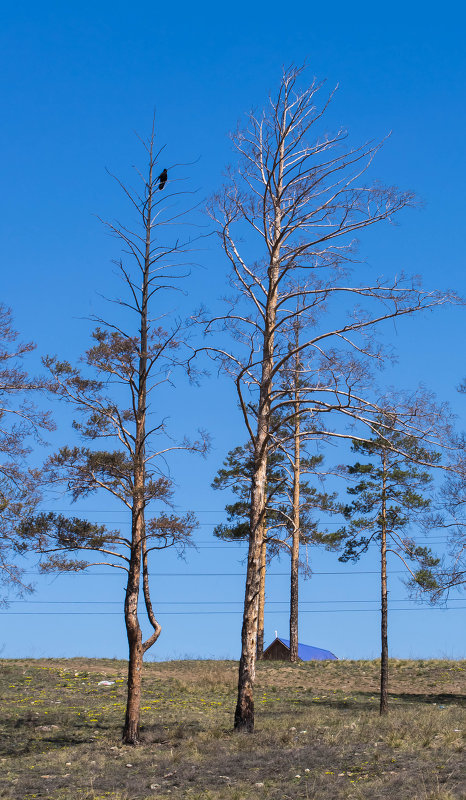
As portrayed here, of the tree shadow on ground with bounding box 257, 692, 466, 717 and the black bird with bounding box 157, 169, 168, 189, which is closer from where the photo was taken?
the black bird with bounding box 157, 169, 168, 189

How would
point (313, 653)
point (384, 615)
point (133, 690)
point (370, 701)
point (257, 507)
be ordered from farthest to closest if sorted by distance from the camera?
→ point (313, 653)
point (370, 701)
point (384, 615)
point (257, 507)
point (133, 690)

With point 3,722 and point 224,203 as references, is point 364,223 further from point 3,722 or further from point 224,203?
point 3,722

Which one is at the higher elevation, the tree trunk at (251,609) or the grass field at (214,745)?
the tree trunk at (251,609)

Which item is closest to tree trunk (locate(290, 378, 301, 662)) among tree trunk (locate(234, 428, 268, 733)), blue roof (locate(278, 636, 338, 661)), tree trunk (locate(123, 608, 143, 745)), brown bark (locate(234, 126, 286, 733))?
blue roof (locate(278, 636, 338, 661))

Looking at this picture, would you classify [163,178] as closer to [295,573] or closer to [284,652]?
[295,573]

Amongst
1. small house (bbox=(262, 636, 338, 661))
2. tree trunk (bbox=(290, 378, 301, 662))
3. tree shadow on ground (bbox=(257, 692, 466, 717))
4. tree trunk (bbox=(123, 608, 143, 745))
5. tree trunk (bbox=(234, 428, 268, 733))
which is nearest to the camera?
tree trunk (bbox=(123, 608, 143, 745))

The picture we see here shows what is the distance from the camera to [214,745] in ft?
49.2

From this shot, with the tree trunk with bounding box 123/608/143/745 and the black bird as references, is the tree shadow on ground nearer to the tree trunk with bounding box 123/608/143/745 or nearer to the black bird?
the tree trunk with bounding box 123/608/143/745

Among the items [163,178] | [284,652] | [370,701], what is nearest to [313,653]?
[284,652]

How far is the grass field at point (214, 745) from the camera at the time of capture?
1172 centimetres

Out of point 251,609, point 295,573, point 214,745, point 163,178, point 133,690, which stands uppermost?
point 163,178

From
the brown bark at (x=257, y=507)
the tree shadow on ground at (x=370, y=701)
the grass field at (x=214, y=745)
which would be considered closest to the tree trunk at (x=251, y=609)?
the brown bark at (x=257, y=507)

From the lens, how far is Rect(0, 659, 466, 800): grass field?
1172 centimetres

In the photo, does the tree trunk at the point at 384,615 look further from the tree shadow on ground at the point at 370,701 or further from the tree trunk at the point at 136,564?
the tree trunk at the point at 136,564
